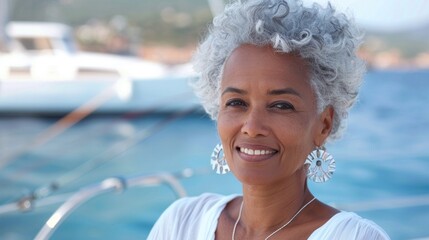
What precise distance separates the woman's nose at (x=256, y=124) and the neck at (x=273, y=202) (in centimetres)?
12

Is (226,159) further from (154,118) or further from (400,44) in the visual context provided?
(400,44)

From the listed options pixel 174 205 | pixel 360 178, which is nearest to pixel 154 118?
pixel 360 178

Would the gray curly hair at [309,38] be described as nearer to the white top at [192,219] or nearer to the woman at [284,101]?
the woman at [284,101]

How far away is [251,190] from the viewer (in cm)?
126

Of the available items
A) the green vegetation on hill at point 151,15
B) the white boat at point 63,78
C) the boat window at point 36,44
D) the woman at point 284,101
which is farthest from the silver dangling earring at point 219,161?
the green vegetation on hill at point 151,15

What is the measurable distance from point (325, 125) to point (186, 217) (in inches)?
13.3

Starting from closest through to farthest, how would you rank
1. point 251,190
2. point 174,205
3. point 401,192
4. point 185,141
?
point 251,190 < point 174,205 < point 401,192 < point 185,141

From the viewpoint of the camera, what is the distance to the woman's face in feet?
3.78

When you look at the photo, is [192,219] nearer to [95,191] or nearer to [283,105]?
[283,105]

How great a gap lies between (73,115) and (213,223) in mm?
11569

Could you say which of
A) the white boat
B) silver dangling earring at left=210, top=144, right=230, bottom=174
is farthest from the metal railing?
the white boat

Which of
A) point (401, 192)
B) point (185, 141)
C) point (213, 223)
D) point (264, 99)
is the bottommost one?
point (213, 223)

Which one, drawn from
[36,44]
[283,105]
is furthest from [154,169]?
[283,105]

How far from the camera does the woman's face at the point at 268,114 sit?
1.15 meters
